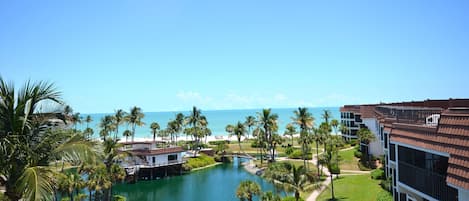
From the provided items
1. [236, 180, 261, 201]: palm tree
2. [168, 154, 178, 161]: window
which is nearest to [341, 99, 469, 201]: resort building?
[236, 180, 261, 201]: palm tree

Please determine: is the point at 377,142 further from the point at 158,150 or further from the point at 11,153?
the point at 11,153

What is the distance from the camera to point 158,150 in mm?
63406

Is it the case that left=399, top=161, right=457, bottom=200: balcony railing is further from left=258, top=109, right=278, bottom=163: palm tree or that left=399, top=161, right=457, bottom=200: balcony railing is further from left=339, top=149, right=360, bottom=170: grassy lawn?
left=258, top=109, right=278, bottom=163: palm tree

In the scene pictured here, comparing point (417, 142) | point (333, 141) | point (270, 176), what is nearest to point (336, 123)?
point (333, 141)

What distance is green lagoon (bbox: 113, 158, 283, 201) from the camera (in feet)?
158

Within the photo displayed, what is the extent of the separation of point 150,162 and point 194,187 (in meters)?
11.3

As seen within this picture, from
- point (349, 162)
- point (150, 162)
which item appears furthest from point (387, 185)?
point (150, 162)

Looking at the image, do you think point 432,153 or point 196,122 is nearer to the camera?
point 432,153

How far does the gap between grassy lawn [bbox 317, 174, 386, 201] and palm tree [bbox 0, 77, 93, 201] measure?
3328cm

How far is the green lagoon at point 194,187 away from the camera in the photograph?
158 feet

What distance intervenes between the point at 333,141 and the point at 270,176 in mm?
30561

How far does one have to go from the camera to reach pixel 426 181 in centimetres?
1661

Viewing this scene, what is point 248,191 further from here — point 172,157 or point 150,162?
point 172,157

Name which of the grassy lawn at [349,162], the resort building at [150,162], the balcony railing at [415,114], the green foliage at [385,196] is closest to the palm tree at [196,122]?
the resort building at [150,162]
